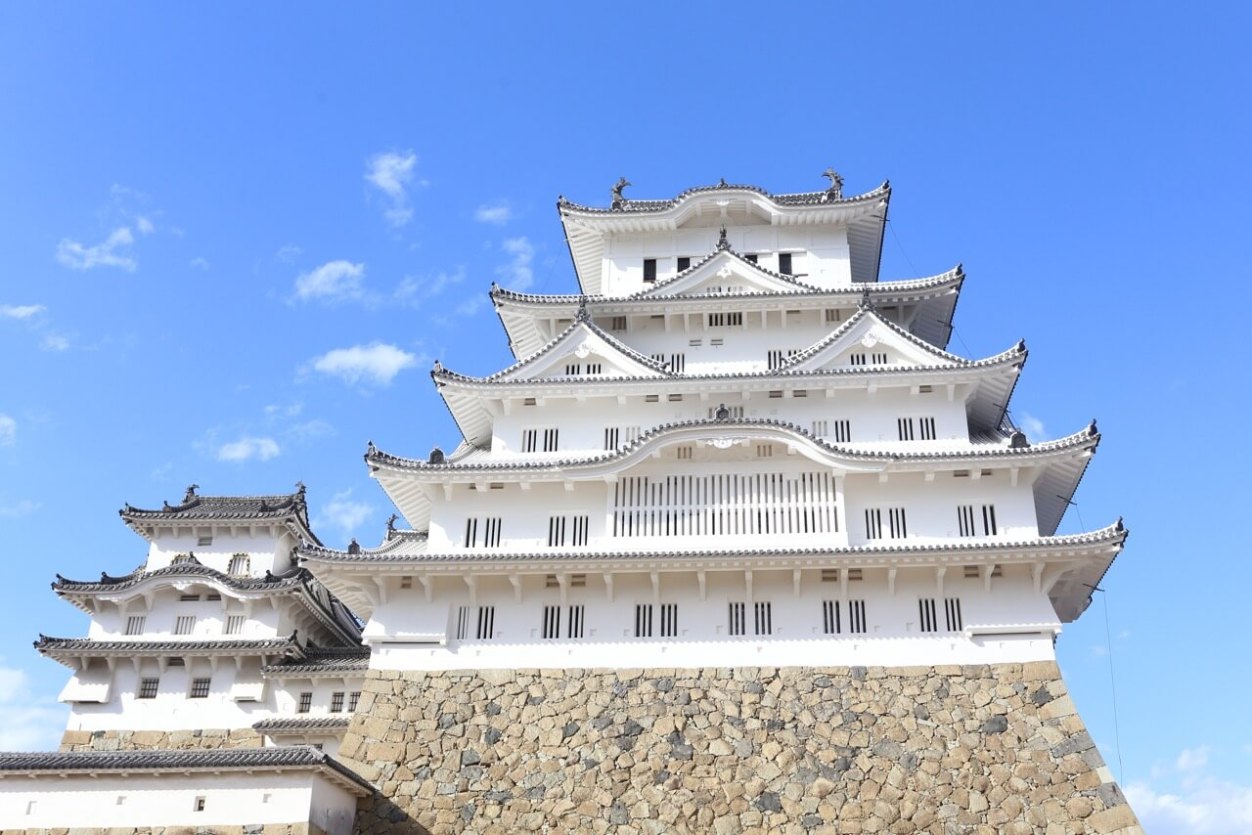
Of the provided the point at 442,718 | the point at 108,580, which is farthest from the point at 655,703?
the point at 108,580

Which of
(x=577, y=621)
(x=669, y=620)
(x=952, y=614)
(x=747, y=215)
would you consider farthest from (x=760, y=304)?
(x=577, y=621)

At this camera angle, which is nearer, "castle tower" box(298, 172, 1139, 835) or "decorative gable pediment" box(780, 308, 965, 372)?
"castle tower" box(298, 172, 1139, 835)

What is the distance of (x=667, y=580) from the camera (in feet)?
70.6

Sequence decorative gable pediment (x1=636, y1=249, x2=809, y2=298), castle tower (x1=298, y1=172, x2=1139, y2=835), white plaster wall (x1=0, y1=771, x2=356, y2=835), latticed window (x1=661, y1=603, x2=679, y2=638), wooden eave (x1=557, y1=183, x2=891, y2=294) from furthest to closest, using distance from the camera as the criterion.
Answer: wooden eave (x1=557, y1=183, x2=891, y2=294) < decorative gable pediment (x1=636, y1=249, x2=809, y2=298) < latticed window (x1=661, y1=603, x2=679, y2=638) < castle tower (x1=298, y1=172, x2=1139, y2=835) < white plaster wall (x1=0, y1=771, x2=356, y2=835)

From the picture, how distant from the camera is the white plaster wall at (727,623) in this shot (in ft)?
67.7

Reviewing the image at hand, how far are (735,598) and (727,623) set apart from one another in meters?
0.51

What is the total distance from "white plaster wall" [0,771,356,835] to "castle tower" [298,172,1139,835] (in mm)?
→ 2289

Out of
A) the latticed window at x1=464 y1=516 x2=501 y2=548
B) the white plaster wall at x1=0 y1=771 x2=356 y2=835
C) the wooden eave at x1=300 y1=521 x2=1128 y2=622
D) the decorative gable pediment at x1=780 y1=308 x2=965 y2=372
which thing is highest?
the decorative gable pediment at x1=780 y1=308 x2=965 y2=372

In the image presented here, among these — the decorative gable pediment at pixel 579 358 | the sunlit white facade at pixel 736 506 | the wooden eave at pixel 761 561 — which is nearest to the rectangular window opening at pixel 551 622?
the sunlit white facade at pixel 736 506

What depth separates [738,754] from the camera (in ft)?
64.9

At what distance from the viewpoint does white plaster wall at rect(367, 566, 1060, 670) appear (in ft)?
67.7

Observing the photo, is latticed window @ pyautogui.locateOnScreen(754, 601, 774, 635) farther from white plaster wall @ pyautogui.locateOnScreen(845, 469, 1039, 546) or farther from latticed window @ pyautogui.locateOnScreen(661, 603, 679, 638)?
white plaster wall @ pyautogui.locateOnScreen(845, 469, 1039, 546)

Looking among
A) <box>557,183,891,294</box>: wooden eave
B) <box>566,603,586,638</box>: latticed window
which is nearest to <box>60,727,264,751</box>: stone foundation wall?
<box>566,603,586,638</box>: latticed window

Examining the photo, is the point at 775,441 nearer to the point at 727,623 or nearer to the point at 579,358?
the point at 727,623
